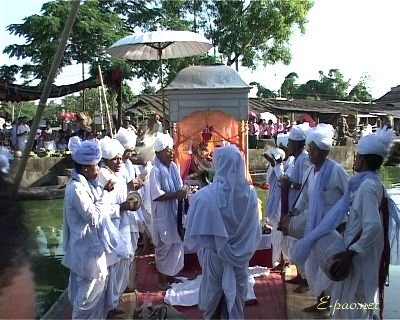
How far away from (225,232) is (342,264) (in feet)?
3.05

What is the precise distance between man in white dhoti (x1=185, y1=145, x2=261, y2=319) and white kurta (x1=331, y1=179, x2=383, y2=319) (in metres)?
0.82

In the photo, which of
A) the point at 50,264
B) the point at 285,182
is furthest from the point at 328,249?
the point at 50,264

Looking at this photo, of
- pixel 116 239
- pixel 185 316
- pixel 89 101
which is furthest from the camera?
pixel 89 101

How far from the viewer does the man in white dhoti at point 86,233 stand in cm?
428

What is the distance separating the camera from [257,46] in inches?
1022

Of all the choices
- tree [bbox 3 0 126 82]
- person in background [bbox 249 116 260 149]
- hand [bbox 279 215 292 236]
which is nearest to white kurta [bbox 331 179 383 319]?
hand [bbox 279 215 292 236]

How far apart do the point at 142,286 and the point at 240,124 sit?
3.68 m

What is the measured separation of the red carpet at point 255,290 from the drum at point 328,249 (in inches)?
55.5

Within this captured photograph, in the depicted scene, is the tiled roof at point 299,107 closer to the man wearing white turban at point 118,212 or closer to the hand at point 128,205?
the man wearing white turban at point 118,212

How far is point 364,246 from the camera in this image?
367 cm

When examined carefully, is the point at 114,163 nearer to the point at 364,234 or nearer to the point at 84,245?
the point at 84,245

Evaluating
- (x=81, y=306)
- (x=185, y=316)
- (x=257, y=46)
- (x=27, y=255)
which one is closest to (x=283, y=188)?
(x=185, y=316)

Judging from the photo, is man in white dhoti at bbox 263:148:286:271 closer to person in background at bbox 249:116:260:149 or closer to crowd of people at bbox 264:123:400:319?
crowd of people at bbox 264:123:400:319

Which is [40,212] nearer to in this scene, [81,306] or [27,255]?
[81,306]
